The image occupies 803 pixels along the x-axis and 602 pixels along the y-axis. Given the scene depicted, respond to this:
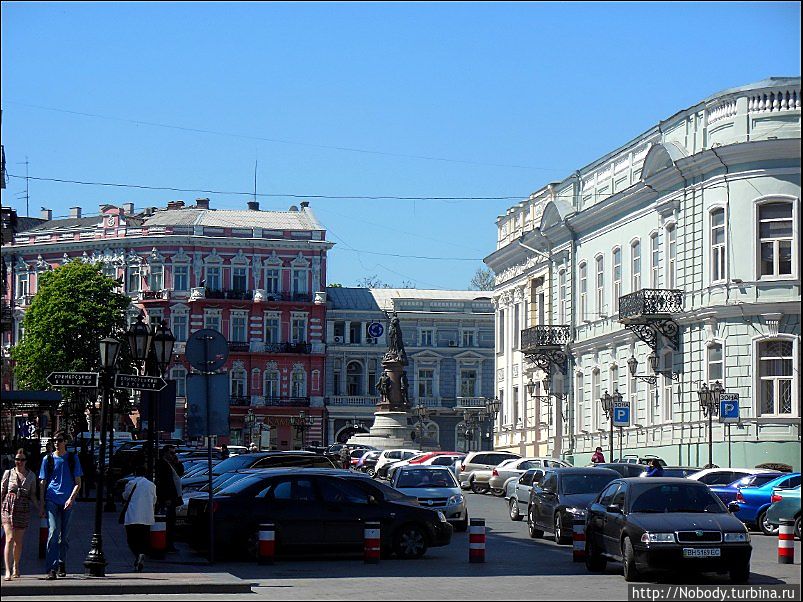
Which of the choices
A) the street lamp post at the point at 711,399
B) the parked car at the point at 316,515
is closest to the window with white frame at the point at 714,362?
the street lamp post at the point at 711,399

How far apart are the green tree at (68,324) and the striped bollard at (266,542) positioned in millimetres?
60508

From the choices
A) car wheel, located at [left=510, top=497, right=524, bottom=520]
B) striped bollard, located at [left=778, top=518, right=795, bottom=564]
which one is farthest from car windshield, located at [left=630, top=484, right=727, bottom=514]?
car wheel, located at [left=510, top=497, right=524, bottom=520]

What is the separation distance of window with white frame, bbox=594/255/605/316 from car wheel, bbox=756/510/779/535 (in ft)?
95.8

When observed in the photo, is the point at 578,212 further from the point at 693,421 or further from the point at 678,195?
the point at 693,421

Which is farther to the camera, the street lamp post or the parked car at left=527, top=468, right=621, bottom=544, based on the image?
the street lamp post

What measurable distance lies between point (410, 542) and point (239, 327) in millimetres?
81355

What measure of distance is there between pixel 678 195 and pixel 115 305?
1649 inches

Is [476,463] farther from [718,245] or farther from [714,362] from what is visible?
[718,245]

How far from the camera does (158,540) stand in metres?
24.3

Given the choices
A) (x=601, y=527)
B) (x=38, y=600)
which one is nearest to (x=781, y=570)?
(x=601, y=527)

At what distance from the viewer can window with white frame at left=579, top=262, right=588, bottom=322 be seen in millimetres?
66438

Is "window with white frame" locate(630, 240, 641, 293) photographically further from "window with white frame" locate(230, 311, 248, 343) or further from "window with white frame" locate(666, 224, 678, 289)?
"window with white frame" locate(230, 311, 248, 343)

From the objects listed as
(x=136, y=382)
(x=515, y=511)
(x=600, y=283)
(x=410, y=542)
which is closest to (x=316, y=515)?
(x=410, y=542)

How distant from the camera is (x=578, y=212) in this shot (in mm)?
65562
